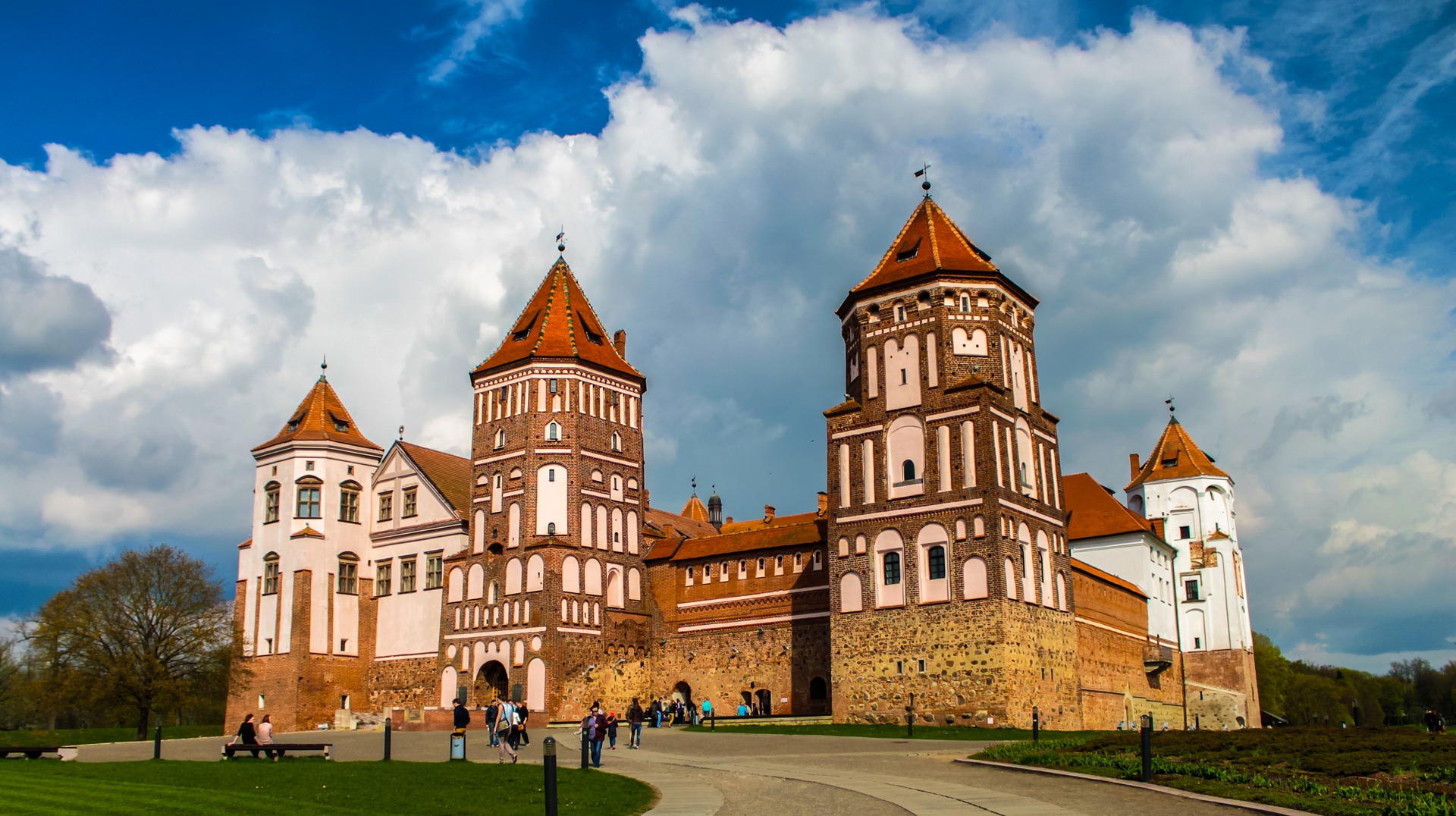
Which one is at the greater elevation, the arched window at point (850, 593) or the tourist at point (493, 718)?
the arched window at point (850, 593)

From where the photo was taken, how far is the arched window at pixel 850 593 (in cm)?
4519

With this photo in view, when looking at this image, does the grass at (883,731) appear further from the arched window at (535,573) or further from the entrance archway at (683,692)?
the arched window at (535,573)

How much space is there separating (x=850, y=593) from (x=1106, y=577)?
1657 cm

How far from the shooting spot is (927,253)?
47281 mm

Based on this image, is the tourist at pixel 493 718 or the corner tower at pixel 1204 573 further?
the corner tower at pixel 1204 573

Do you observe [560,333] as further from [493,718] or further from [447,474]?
[493,718]

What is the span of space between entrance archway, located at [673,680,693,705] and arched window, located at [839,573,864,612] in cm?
1105

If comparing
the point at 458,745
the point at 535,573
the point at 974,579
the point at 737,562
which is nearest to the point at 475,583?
the point at 535,573

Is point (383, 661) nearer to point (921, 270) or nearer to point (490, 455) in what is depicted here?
point (490, 455)

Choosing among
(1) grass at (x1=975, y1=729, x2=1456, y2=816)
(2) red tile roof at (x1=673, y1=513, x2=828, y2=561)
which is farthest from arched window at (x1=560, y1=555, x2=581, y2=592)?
(1) grass at (x1=975, y1=729, x2=1456, y2=816)

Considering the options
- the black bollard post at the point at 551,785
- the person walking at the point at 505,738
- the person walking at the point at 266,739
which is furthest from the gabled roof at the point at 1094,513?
the black bollard post at the point at 551,785

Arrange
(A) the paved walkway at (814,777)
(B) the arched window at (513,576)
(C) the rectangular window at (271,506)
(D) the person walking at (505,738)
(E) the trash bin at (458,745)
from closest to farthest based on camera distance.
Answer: (A) the paved walkway at (814,777) → (D) the person walking at (505,738) → (E) the trash bin at (458,745) → (B) the arched window at (513,576) → (C) the rectangular window at (271,506)

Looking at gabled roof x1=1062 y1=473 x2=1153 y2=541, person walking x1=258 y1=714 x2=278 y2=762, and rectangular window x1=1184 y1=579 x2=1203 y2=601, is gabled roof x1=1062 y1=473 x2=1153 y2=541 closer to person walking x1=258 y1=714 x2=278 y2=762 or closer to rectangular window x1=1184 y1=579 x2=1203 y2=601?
rectangular window x1=1184 y1=579 x2=1203 y2=601

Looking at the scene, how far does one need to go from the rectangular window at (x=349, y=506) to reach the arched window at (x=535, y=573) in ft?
37.1
